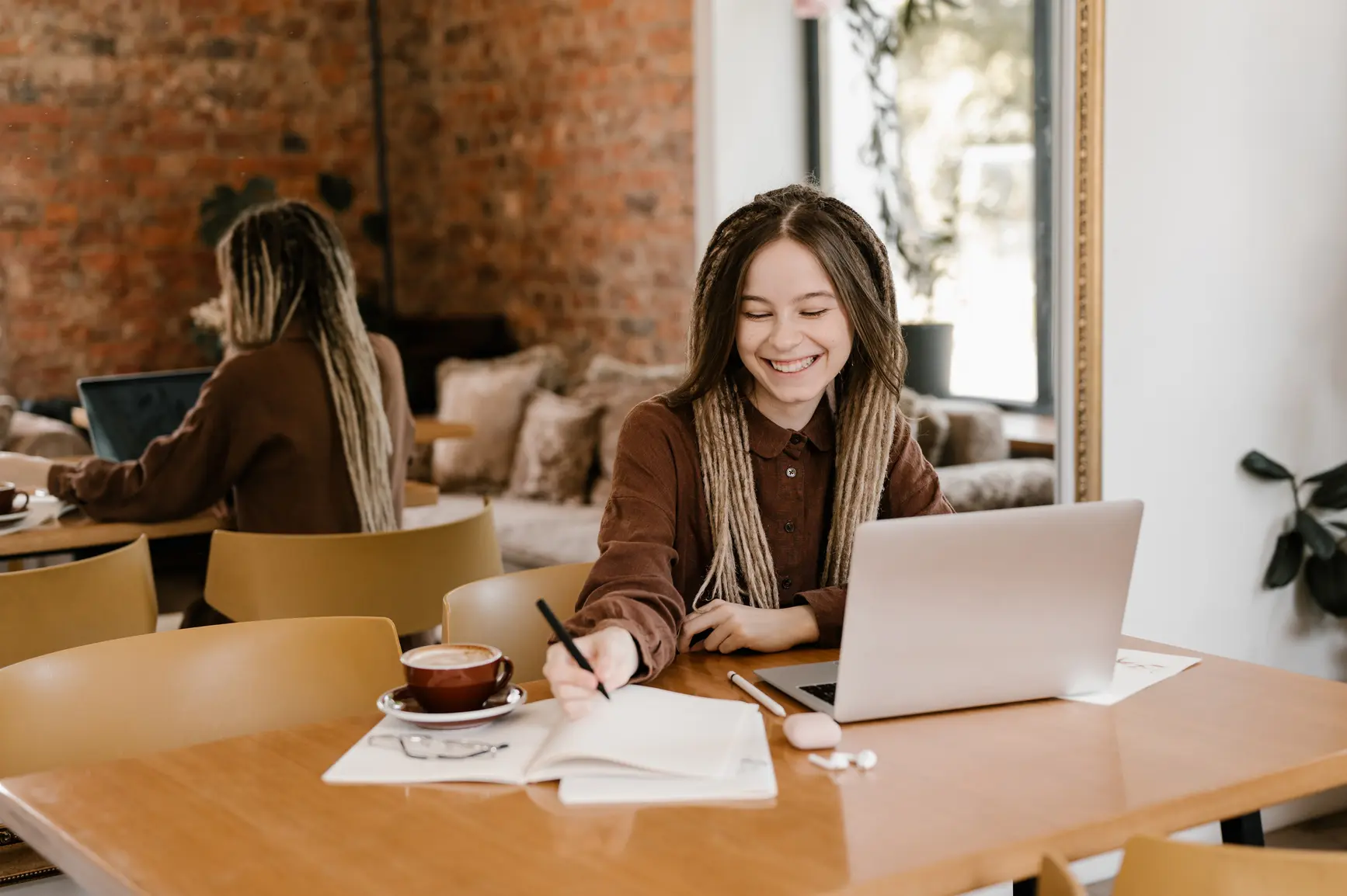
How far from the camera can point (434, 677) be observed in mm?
1472

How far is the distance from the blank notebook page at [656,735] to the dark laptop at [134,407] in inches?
91.4

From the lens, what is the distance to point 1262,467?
3227mm

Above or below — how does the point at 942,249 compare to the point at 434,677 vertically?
above

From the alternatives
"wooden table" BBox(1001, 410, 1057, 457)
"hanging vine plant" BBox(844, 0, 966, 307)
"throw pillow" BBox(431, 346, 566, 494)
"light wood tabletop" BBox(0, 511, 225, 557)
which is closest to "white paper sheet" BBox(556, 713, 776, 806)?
"light wood tabletop" BBox(0, 511, 225, 557)

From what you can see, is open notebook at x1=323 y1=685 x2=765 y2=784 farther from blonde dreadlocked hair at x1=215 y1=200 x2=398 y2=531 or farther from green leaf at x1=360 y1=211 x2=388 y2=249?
green leaf at x1=360 y1=211 x2=388 y2=249

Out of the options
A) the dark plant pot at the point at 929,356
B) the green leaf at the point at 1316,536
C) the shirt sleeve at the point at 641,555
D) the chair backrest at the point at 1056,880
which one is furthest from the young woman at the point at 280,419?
the chair backrest at the point at 1056,880

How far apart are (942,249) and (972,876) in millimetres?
3497

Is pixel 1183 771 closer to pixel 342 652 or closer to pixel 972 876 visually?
pixel 972 876

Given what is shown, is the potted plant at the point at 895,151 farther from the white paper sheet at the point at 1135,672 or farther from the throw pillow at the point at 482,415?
the white paper sheet at the point at 1135,672

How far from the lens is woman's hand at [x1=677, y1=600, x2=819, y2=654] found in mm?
1786

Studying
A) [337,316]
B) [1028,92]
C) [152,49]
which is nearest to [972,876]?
[337,316]

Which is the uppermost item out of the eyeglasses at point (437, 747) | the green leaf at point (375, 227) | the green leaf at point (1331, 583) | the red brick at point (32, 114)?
the red brick at point (32, 114)

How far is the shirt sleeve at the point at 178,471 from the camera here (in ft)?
9.12

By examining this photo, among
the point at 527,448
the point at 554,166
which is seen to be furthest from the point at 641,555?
the point at 554,166
